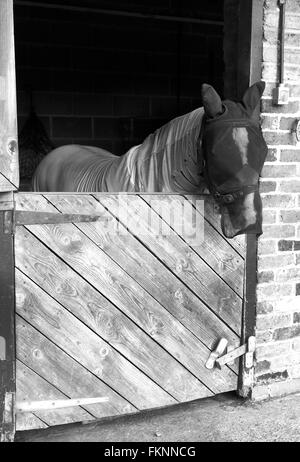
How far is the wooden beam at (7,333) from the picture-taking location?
2.63 metres

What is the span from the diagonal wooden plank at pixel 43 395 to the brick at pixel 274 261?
1.26 metres

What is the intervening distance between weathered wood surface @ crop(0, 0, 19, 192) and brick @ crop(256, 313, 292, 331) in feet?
5.29

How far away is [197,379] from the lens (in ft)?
10.5

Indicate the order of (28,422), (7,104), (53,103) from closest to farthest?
(7,104) → (28,422) → (53,103)

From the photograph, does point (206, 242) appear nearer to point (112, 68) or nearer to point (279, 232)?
point (279, 232)

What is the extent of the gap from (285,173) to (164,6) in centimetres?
426


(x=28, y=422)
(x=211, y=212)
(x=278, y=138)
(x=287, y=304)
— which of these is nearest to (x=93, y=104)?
(x=278, y=138)

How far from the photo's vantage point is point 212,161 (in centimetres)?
273

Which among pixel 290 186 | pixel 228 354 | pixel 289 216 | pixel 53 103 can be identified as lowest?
pixel 228 354

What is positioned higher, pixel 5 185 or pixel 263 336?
pixel 5 185

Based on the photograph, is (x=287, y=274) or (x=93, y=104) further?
(x=93, y=104)

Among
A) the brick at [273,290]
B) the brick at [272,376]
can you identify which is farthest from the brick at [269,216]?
the brick at [272,376]

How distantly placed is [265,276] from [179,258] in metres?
0.57

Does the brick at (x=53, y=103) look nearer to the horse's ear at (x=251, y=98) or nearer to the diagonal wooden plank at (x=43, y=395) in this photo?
the horse's ear at (x=251, y=98)
